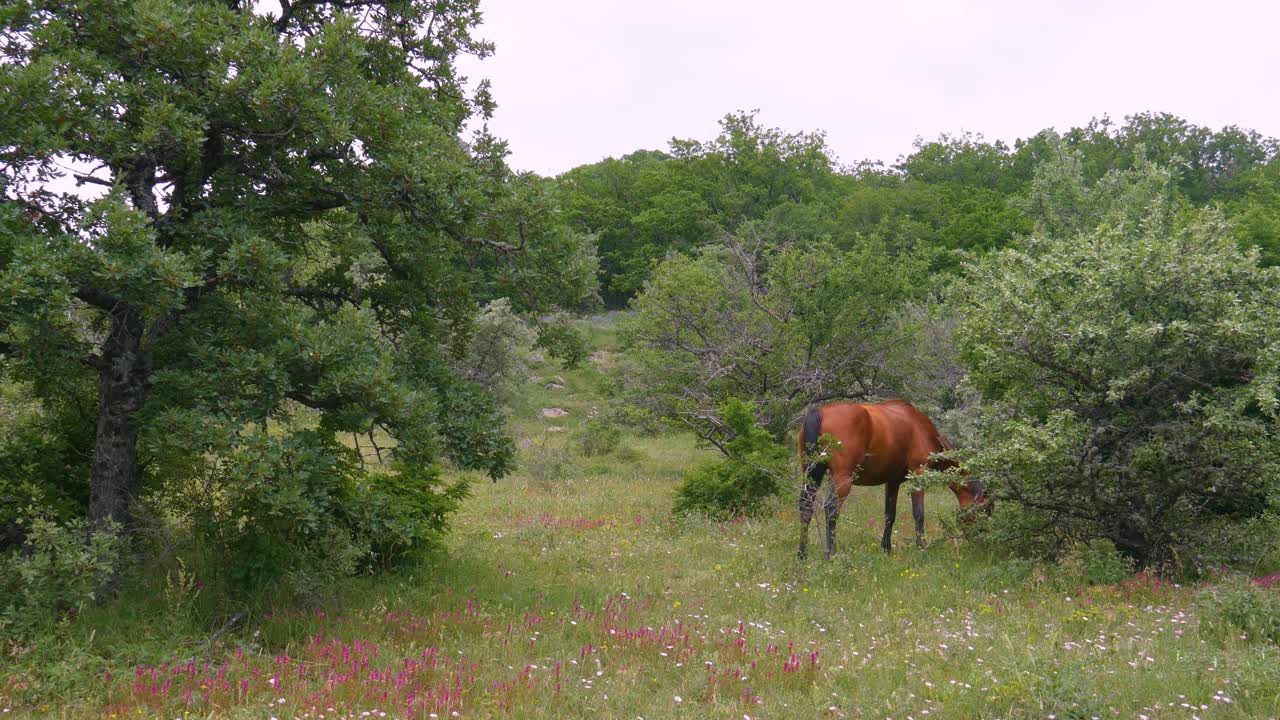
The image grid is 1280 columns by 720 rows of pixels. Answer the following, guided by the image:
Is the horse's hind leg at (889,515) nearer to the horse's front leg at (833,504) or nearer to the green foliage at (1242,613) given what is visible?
the horse's front leg at (833,504)

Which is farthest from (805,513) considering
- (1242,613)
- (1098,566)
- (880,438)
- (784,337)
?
(784,337)

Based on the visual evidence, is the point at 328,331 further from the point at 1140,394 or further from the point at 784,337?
the point at 784,337

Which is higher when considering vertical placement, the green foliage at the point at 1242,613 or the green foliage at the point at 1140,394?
the green foliage at the point at 1140,394

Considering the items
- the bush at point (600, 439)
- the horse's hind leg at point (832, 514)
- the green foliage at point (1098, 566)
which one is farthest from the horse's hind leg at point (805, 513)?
the bush at point (600, 439)

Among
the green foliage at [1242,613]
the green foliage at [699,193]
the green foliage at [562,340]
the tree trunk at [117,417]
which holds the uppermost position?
the green foliage at [699,193]

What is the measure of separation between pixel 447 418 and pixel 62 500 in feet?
12.7

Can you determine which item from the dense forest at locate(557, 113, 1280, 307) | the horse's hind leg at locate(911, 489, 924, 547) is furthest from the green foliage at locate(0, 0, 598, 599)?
the dense forest at locate(557, 113, 1280, 307)

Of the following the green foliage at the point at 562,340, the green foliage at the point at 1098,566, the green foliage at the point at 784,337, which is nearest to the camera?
the green foliage at the point at 1098,566

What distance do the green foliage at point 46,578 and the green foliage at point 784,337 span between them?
13.5m

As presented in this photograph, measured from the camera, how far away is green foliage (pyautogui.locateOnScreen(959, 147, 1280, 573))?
9.08m

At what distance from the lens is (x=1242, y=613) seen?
7191 mm

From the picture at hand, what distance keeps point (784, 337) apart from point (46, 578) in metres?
16.1

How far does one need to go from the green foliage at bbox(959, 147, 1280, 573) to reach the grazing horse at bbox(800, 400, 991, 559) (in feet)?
5.55

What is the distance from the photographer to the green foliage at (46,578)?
21.0 feet
